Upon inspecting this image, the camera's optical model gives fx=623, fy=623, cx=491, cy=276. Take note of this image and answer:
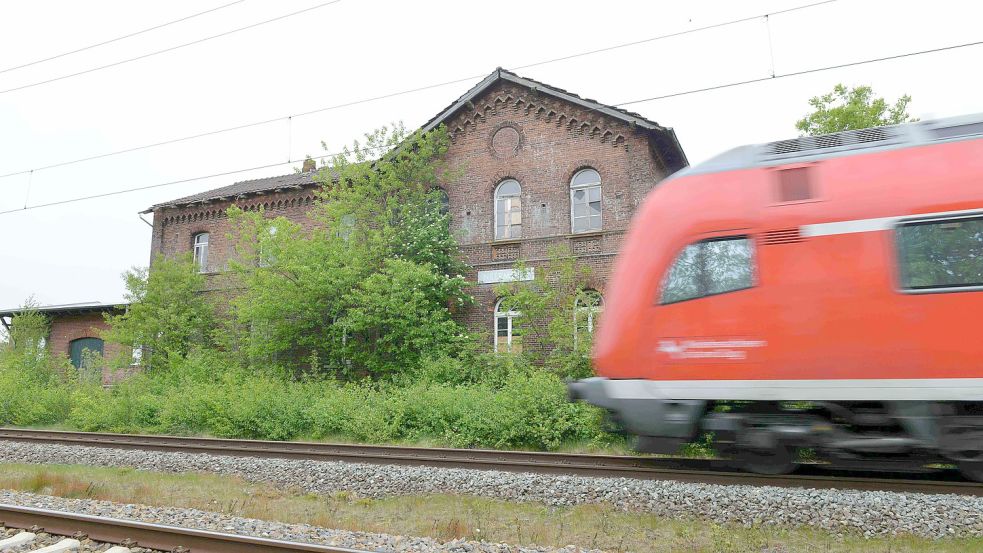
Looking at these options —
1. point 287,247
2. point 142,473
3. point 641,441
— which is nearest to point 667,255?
point 641,441

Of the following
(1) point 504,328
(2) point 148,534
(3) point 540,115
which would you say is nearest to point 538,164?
(3) point 540,115

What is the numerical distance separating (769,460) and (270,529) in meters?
5.01

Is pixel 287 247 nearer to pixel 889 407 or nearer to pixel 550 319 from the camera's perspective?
pixel 550 319

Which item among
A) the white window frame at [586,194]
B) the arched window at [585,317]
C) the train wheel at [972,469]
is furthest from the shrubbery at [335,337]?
the train wheel at [972,469]

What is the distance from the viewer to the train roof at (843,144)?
19.9 feet

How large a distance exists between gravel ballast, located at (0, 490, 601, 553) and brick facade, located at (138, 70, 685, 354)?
1160 centimetres

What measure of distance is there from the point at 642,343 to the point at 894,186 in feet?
9.12

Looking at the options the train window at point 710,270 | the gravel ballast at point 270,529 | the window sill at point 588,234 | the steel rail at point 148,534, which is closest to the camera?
the steel rail at point 148,534

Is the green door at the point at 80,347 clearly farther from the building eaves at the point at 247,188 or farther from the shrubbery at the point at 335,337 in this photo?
the building eaves at the point at 247,188

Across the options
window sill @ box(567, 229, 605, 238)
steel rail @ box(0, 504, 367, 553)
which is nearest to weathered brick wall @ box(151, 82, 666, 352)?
window sill @ box(567, 229, 605, 238)

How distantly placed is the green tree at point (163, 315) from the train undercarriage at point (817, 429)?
18.1 meters

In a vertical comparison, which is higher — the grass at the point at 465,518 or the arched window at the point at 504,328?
the arched window at the point at 504,328

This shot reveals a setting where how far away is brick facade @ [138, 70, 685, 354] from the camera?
676 inches

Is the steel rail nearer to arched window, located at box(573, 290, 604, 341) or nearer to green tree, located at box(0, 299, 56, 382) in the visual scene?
arched window, located at box(573, 290, 604, 341)
